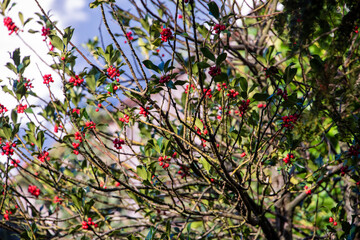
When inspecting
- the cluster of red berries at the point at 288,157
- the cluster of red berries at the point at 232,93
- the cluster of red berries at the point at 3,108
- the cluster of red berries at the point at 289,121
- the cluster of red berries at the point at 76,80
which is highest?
the cluster of red berries at the point at 3,108

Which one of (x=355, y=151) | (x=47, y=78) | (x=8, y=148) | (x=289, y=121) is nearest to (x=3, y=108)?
(x=8, y=148)

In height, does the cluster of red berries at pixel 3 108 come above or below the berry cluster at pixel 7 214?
above

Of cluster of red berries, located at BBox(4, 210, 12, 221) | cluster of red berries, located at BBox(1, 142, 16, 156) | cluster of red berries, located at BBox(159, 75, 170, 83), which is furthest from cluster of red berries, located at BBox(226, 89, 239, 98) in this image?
cluster of red berries, located at BBox(4, 210, 12, 221)

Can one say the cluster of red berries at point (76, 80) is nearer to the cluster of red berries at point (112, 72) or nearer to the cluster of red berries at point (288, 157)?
the cluster of red berries at point (112, 72)

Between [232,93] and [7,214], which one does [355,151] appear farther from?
[7,214]

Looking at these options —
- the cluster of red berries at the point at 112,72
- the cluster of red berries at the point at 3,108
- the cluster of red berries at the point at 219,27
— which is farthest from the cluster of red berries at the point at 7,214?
the cluster of red berries at the point at 219,27

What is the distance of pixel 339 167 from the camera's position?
2568mm

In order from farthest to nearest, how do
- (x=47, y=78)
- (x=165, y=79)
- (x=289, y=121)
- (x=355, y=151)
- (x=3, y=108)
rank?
1. (x=3, y=108)
2. (x=47, y=78)
3. (x=355, y=151)
4. (x=289, y=121)
5. (x=165, y=79)

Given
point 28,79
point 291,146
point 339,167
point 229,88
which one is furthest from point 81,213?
point 339,167

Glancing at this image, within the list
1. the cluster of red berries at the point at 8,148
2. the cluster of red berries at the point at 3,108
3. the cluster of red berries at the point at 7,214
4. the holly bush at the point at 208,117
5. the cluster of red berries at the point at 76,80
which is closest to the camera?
the holly bush at the point at 208,117

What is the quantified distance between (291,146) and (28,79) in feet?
6.94

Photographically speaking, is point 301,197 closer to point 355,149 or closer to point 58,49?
point 355,149

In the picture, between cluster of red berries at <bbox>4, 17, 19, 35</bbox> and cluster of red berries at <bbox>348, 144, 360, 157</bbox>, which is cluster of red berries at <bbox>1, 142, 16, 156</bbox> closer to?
cluster of red berries at <bbox>4, 17, 19, 35</bbox>

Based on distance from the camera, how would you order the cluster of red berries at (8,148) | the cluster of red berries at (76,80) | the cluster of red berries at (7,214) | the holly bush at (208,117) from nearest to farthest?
1. the holly bush at (208,117)
2. the cluster of red berries at (76,80)
3. the cluster of red berries at (8,148)
4. the cluster of red berries at (7,214)
